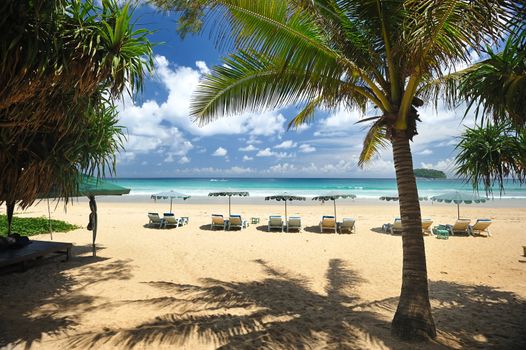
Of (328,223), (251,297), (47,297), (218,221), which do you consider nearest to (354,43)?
(251,297)

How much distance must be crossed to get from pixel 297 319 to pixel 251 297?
1111mm

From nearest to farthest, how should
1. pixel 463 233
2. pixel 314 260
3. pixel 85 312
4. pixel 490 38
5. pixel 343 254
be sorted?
pixel 490 38, pixel 85 312, pixel 314 260, pixel 343 254, pixel 463 233

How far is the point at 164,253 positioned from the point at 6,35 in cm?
645

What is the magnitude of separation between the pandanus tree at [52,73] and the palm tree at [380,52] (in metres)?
0.80

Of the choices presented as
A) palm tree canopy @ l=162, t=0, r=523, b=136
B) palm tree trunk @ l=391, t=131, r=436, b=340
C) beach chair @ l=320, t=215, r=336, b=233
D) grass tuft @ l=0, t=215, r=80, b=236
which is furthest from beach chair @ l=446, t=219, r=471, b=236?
grass tuft @ l=0, t=215, r=80, b=236

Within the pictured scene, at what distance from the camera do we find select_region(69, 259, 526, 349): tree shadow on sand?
11.4 ft

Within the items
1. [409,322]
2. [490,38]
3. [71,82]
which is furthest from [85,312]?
[490,38]

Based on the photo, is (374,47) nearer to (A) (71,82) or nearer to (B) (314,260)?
(A) (71,82)

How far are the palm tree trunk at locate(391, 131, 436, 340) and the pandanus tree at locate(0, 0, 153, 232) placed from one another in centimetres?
346

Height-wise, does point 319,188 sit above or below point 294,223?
above

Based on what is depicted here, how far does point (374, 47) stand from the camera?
11.7ft

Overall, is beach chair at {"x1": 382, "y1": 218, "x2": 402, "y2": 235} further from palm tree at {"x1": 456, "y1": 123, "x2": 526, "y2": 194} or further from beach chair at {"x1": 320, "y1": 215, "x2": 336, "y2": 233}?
palm tree at {"x1": 456, "y1": 123, "x2": 526, "y2": 194}

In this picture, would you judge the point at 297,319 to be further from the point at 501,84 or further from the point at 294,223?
the point at 294,223

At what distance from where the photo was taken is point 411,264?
3520 millimetres
